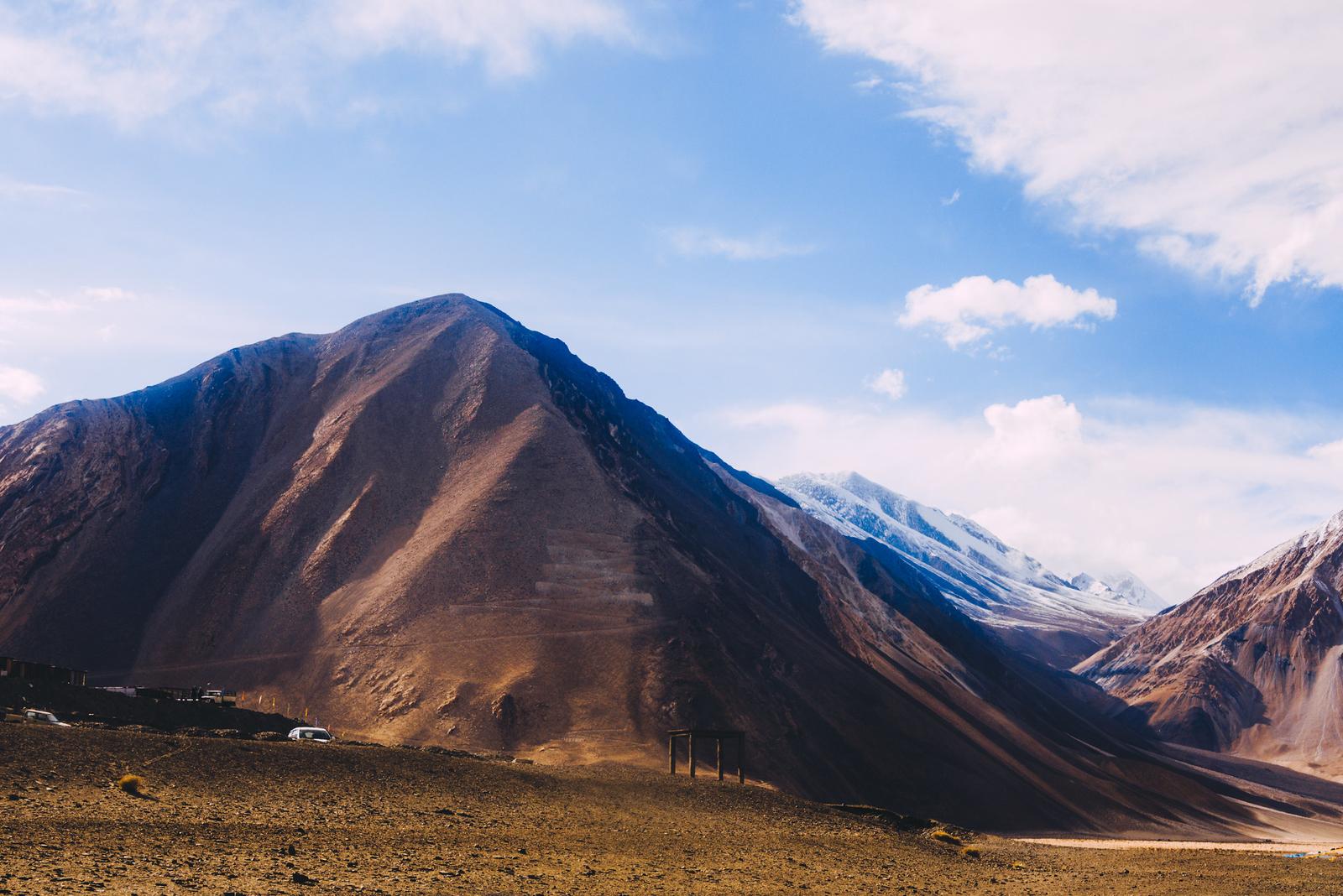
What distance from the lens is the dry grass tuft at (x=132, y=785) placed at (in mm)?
26312

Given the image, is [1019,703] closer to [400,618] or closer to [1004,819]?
[1004,819]

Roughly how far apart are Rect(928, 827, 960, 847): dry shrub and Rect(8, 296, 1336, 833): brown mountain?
66.4ft

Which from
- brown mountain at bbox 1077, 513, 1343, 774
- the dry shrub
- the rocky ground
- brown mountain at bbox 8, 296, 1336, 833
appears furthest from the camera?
brown mountain at bbox 1077, 513, 1343, 774

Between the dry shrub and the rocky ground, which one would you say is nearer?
the rocky ground

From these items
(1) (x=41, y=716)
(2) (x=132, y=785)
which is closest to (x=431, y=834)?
(2) (x=132, y=785)

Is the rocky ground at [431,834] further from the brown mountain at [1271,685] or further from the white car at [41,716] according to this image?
the brown mountain at [1271,685]

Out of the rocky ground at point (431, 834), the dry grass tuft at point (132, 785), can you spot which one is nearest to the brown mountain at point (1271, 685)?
the rocky ground at point (431, 834)

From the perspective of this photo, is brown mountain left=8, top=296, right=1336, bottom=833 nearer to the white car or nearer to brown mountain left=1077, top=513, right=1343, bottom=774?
the white car

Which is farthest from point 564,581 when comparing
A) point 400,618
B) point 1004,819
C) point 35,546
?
point 35,546

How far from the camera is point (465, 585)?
75.7 m

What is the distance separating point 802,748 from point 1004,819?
1557 cm

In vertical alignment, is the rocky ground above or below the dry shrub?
above

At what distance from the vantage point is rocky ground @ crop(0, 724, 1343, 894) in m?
22.4

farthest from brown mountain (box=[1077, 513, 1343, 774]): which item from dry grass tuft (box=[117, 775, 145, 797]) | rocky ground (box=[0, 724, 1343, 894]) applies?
dry grass tuft (box=[117, 775, 145, 797])
